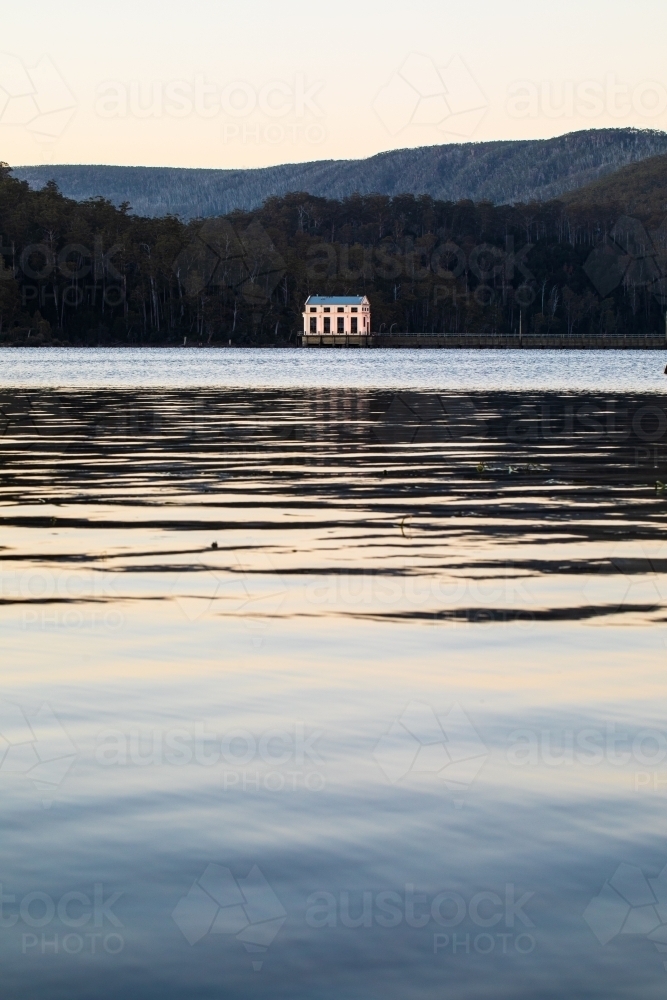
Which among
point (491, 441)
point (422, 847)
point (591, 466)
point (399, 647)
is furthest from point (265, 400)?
point (422, 847)

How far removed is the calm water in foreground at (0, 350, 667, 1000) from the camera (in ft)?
21.1

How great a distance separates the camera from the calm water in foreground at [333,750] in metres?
6.43

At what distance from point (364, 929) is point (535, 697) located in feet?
14.8

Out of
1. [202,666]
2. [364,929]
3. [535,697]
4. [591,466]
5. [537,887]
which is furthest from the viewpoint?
[591,466]

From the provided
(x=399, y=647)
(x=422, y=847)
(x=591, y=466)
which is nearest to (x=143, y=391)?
(x=591, y=466)

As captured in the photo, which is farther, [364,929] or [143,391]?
[143,391]

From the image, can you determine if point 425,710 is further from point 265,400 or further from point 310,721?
point 265,400

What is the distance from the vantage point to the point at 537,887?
708 cm

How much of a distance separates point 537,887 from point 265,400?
56.2 metres

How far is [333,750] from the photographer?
9.52m

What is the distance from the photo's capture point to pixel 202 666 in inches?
471

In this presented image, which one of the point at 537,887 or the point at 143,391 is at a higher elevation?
the point at 537,887

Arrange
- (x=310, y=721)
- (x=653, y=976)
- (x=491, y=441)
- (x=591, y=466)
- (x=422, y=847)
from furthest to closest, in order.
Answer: (x=491, y=441) < (x=591, y=466) < (x=310, y=721) < (x=422, y=847) < (x=653, y=976)

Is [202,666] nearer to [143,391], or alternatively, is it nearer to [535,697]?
[535,697]
